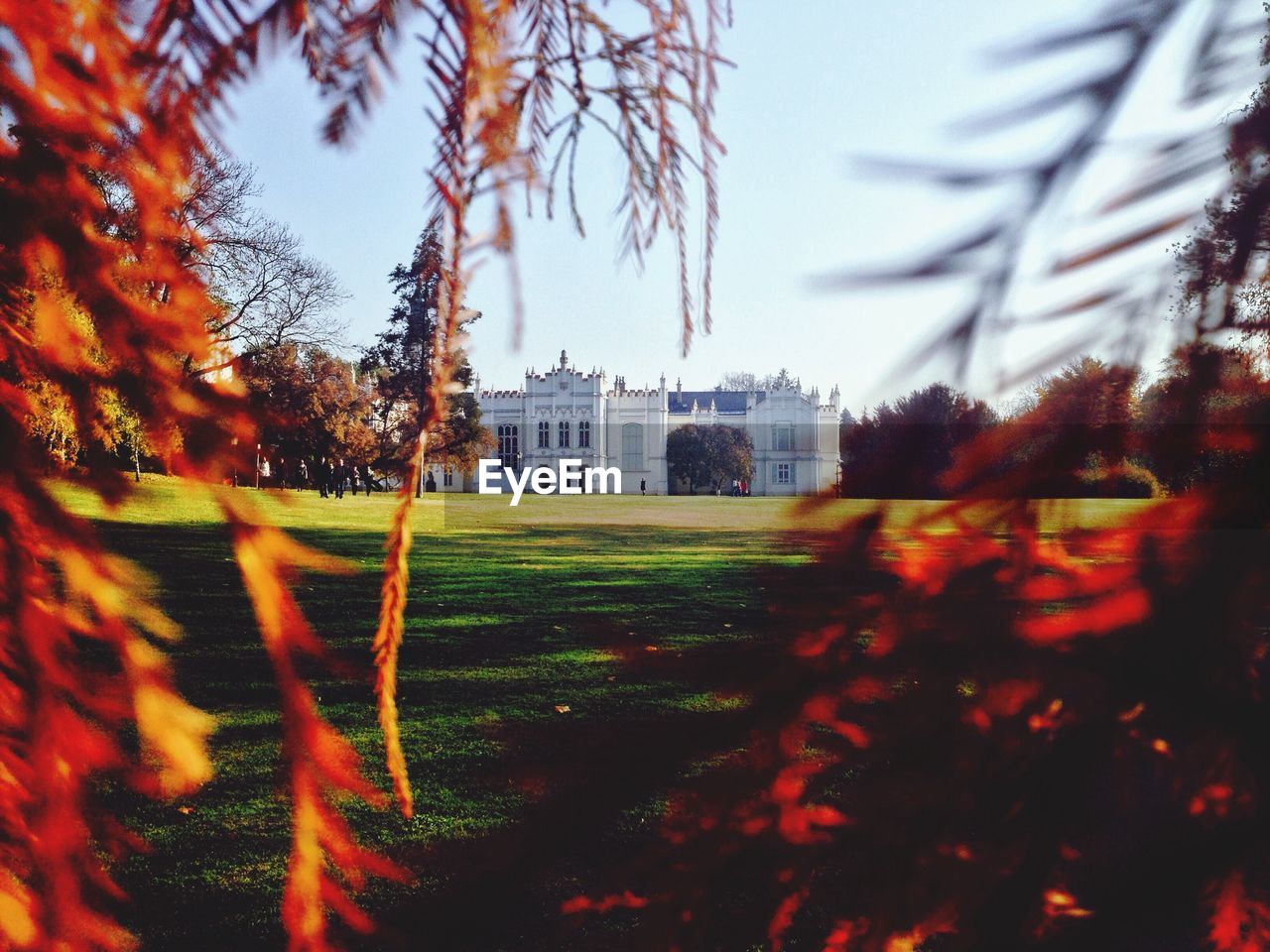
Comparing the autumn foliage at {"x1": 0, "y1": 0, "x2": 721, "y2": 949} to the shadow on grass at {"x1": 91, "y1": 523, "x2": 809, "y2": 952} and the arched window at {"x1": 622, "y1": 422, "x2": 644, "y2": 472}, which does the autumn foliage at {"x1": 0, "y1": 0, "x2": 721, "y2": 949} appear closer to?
the shadow on grass at {"x1": 91, "y1": 523, "x2": 809, "y2": 952}

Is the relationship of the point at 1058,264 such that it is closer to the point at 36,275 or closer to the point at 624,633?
the point at 624,633

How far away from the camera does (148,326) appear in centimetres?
35

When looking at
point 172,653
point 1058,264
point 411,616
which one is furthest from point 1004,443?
point 411,616

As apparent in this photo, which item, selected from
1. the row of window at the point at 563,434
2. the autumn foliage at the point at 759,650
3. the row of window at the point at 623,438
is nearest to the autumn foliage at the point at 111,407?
the autumn foliage at the point at 759,650

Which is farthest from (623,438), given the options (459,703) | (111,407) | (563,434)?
(111,407)

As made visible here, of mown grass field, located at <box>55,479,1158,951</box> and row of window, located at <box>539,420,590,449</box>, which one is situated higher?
row of window, located at <box>539,420,590,449</box>

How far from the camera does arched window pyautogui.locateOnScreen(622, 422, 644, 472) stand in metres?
15.1

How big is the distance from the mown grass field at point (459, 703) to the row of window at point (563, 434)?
687cm

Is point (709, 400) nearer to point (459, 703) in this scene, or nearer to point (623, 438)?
point (623, 438)

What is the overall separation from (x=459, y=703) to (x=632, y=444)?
42.2ft

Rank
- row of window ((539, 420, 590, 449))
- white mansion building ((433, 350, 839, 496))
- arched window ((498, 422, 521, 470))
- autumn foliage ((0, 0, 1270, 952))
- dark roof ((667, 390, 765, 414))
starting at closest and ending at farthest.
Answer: autumn foliage ((0, 0, 1270, 952)) < arched window ((498, 422, 521, 470)) < white mansion building ((433, 350, 839, 496)) < row of window ((539, 420, 590, 449)) < dark roof ((667, 390, 765, 414))

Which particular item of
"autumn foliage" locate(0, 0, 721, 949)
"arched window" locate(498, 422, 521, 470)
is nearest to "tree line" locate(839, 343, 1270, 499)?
"autumn foliage" locate(0, 0, 721, 949)

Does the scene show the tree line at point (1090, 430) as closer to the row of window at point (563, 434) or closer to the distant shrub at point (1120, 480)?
the distant shrub at point (1120, 480)

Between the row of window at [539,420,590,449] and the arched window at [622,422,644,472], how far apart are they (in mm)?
756
